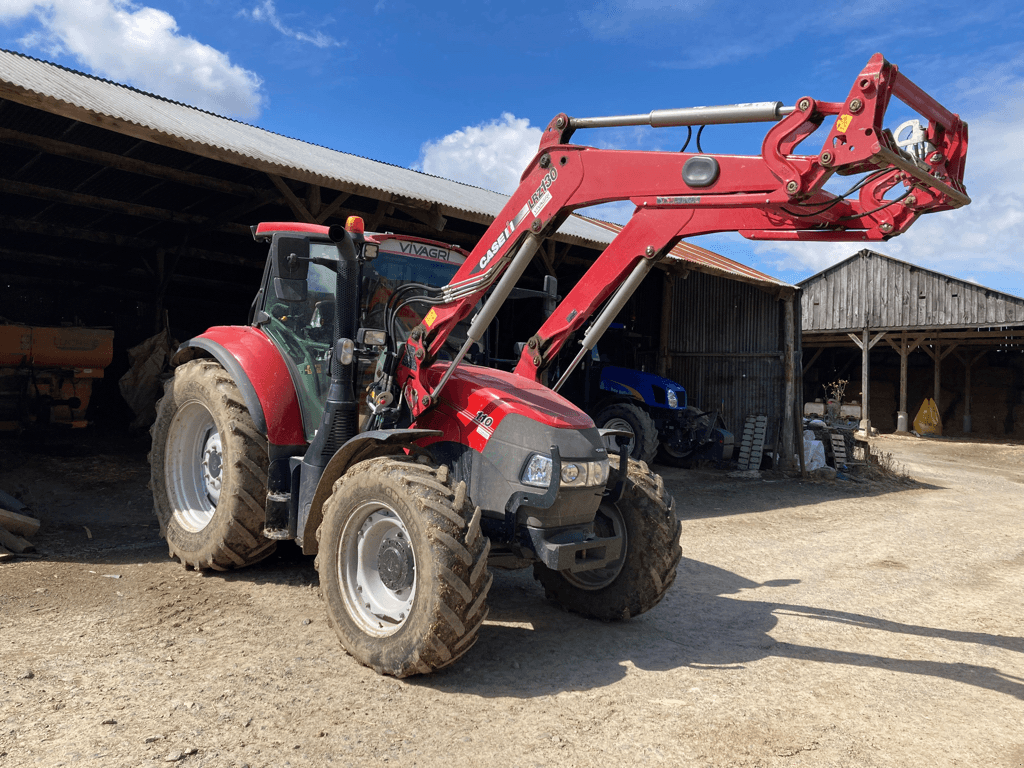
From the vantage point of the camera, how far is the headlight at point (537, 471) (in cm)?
363

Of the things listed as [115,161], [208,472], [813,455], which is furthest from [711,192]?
[813,455]

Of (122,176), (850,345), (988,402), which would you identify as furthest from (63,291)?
(988,402)

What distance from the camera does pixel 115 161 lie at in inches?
318

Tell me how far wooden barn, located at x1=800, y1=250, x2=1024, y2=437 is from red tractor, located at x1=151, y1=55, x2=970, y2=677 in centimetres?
1947

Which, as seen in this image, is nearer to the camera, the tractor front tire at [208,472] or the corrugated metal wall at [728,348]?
the tractor front tire at [208,472]

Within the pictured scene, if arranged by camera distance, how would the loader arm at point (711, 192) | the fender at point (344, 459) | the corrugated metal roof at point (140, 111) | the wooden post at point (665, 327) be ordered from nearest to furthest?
the loader arm at point (711, 192) → the fender at point (344, 459) → the corrugated metal roof at point (140, 111) → the wooden post at point (665, 327)

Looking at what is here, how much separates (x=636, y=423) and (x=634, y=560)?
734 cm

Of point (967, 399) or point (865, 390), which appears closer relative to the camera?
point (865, 390)

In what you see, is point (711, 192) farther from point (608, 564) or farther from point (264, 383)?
point (264, 383)

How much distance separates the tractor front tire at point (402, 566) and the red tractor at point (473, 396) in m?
0.01

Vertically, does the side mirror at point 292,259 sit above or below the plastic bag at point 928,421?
above

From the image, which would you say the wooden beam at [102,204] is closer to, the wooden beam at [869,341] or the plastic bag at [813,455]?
the plastic bag at [813,455]

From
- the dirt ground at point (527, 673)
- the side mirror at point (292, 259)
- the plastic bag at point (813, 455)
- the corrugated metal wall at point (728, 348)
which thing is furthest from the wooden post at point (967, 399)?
the side mirror at point (292, 259)

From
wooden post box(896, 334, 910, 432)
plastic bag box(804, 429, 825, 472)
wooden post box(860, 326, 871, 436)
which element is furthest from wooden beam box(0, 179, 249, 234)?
wooden post box(896, 334, 910, 432)
